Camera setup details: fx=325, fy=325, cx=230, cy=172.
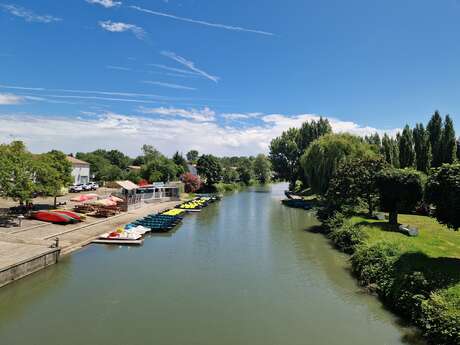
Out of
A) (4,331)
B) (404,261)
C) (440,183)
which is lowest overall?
(4,331)

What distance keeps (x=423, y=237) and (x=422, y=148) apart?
26.0m

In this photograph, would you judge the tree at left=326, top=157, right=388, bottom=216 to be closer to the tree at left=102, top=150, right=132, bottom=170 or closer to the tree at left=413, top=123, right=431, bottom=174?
the tree at left=413, top=123, right=431, bottom=174

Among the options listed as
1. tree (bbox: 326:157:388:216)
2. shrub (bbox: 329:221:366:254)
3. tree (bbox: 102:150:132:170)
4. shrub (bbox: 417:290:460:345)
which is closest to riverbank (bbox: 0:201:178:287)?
shrub (bbox: 417:290:460:345)

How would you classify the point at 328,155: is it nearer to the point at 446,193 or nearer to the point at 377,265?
the point at 377,265

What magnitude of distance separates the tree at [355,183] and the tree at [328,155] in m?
11.1

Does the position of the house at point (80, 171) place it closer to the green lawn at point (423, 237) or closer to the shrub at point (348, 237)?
the shrub at point (348, 237)

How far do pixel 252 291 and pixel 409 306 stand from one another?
7076 millimetres

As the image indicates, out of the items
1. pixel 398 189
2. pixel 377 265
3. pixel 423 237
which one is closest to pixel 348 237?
pixel 423 237

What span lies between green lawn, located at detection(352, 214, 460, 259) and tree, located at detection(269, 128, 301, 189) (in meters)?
47.4

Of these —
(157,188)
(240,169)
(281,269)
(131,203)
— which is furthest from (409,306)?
(240,169)

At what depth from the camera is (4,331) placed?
1229 cm

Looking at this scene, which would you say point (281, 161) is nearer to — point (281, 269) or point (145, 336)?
point (281, 269)

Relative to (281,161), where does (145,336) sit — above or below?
below

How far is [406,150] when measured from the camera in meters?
47.6
